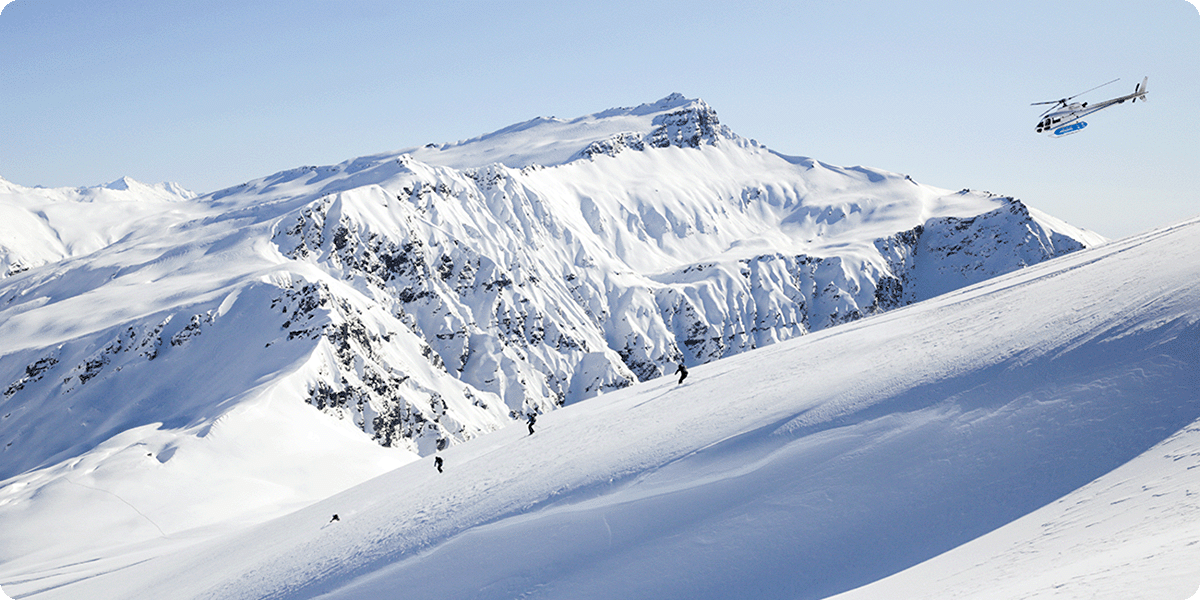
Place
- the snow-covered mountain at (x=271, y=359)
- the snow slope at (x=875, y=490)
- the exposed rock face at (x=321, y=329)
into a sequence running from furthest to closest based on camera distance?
the exposed rock face at (x=321, y=329) < the snow-covered mountain at (x=271, y=359) < the snow slope at (x=875, y=490)

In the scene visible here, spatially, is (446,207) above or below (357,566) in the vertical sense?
above

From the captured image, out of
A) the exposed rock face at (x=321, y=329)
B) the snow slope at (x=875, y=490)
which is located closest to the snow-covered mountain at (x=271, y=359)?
the exposed rock face at (x=321, y=329)

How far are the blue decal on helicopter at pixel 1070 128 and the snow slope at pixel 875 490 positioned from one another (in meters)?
7.83

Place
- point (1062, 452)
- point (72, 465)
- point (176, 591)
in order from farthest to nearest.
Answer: point (72, 465) < point (176, 591) < point (1062, 452)

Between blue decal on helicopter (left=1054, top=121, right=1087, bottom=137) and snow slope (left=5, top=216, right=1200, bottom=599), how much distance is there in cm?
783

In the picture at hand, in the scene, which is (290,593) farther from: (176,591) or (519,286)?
(519,286)

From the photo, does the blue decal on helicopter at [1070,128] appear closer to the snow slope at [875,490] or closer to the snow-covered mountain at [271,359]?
the snow slope at [875,490]

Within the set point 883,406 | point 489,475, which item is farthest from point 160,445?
point 883,406

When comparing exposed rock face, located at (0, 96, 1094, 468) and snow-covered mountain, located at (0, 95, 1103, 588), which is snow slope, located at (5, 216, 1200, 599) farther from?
exposed rock face, located at (0, 96, 1094, 468)

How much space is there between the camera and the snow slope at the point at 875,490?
50.0 ft

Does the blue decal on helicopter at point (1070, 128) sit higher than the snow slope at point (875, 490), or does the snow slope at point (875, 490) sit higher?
the blue decal on helicopter at point (1070, 128)

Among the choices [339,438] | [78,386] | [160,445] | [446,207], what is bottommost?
[339,438]

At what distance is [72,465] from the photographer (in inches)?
2827

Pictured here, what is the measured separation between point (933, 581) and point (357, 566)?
17744 mm
